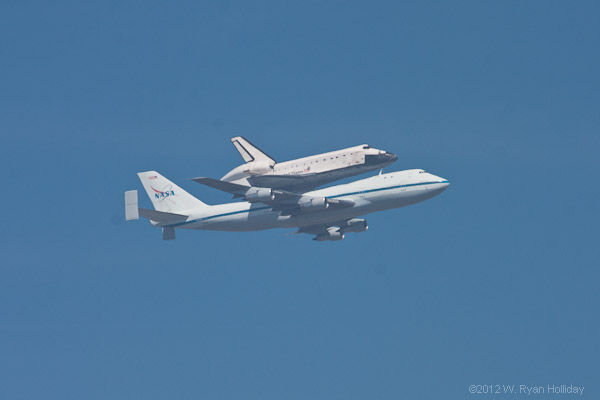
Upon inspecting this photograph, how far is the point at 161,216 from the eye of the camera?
87375 mm

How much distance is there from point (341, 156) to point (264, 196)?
7848 millimetres

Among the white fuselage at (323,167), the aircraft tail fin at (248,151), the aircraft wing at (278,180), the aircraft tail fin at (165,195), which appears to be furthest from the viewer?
the aircraft tail fin at (165,195)

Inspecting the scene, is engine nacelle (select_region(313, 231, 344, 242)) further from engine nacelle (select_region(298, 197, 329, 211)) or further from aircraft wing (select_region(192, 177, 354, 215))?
engine nacelle (select_region(298, 197, 329, 211))

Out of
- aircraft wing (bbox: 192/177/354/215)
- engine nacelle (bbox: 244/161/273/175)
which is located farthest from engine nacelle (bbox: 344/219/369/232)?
engine nacelle (bbox: 244/161/273/175)

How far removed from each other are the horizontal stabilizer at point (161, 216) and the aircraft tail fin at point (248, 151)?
8883 millimetres

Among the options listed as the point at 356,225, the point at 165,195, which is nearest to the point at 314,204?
the point at 356,225

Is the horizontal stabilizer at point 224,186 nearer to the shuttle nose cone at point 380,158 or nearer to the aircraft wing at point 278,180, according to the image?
the aircraft wing at point 278,180

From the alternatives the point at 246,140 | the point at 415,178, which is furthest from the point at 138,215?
the point at 415,178

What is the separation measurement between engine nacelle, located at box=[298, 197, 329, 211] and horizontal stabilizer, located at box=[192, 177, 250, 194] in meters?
5.25

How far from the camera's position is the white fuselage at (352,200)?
82.9 metres

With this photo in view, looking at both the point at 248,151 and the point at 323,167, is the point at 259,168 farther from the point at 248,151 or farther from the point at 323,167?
the point at 323,167

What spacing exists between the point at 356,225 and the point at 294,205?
11.7 metres

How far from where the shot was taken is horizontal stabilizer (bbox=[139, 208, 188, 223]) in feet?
285

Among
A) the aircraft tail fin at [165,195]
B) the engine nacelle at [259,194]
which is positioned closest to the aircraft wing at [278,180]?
the engine nacelle at [259,194]
